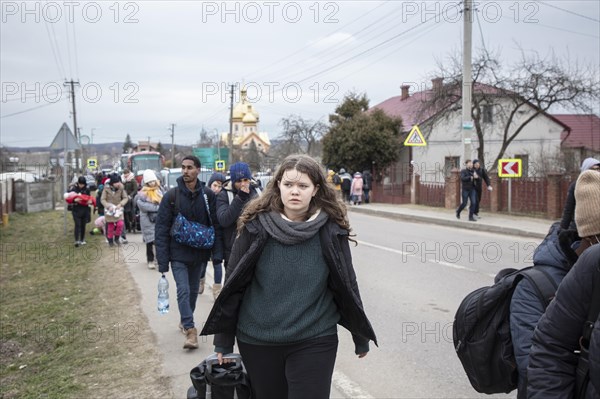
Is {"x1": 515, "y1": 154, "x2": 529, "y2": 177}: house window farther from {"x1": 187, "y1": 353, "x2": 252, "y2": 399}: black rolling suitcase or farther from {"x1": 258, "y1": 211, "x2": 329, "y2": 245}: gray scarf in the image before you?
{"x1": 187, "y1": 353, "x2": 252, "y2": 399}: black rolling suitcase

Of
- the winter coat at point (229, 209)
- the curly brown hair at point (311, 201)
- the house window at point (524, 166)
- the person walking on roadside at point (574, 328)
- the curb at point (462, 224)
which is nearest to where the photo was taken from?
the person walking on roadside at point (574, 328)

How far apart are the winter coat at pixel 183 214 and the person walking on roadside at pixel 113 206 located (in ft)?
28.6

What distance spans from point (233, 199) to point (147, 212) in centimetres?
433

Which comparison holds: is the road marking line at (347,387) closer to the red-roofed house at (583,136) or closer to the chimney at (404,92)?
the red-roofed house at (583,136)

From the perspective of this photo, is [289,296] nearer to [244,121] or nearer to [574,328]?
[574,328]

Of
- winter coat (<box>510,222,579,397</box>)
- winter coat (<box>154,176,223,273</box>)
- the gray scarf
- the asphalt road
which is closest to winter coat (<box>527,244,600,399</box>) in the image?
winter coat (<box>510,222,579,397</box>)

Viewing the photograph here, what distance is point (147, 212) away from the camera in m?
10.4

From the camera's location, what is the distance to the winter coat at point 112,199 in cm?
1452

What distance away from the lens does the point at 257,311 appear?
3246mm

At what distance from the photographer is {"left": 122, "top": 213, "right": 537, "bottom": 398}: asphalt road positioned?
199 inches

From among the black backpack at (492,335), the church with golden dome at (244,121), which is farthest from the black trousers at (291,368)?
the church with golden dome at (244,121)

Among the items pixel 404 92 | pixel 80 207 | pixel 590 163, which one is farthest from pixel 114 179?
pixel 404 92

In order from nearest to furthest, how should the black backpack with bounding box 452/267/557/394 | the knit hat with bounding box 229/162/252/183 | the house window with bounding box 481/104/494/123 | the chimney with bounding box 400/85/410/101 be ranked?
the black backpack with bounding box 452/267/557/394, the knit hat with bounding box 229/162/252/183, the house window with bounding box 481/104/494/123, the chimney with bounding box 400/85/410/101

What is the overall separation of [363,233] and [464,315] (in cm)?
1414
